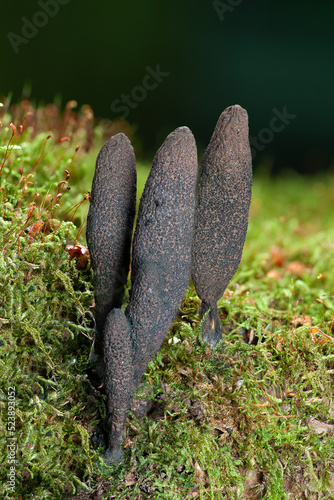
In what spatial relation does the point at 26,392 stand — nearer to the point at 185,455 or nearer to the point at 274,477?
the point at 185,455

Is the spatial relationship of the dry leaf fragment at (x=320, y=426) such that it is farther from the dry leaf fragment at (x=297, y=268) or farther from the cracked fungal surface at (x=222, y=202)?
the dry leaf fragment at (x=297, y=268)

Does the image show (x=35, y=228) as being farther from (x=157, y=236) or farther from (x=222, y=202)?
(x=222, y=202)

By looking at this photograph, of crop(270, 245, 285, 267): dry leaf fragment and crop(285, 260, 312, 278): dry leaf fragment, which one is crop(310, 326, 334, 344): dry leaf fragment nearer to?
crop(285, 260, 312, 278): dry leaf fragment

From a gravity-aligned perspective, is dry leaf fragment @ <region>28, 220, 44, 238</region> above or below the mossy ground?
above

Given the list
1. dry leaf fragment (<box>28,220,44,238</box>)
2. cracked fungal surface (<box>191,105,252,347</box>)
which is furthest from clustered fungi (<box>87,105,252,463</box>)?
dry leaf fragment (<box>28,220,44,238</box>)

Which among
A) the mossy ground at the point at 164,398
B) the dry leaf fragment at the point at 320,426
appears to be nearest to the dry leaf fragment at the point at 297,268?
the mossy ground at the point at 164,398

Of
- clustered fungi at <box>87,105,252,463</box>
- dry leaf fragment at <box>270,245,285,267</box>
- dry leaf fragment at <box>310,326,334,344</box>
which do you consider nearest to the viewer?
clustered fungi at <box>87,105,252,463</box>
